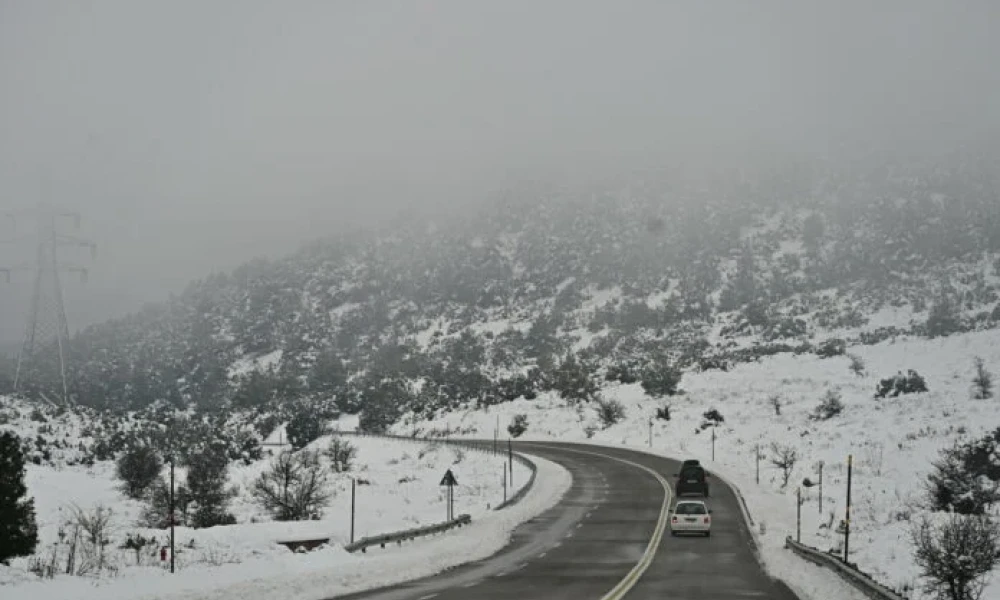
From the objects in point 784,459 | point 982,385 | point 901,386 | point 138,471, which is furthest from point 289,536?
point 901,386

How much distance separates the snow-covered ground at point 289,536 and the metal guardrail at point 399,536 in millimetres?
343

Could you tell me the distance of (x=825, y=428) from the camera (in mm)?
66000

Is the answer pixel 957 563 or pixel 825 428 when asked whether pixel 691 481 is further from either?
pixel 825 428

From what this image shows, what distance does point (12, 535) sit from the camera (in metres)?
25.6

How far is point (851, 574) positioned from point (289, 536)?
16365 mm

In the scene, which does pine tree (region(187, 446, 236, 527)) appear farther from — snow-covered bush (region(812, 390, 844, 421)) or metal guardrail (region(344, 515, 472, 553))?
snow-covered bush (region(812, 390, 844, 421))

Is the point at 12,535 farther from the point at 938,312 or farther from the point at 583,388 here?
the point at 938,312

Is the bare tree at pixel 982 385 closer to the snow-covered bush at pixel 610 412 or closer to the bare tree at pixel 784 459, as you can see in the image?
the bare tree at pixel 784 459

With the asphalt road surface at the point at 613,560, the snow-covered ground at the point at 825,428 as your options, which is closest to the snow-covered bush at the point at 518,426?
Result: the snow-covered ground at the point at 825,428

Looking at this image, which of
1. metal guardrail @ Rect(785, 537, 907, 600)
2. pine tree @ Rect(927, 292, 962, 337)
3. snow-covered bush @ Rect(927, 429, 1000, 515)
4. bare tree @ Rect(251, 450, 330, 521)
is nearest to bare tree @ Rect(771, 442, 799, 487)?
snow-covered bush @ Rect(927, 429, 1000, 515)

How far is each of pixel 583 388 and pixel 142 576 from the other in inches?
3549

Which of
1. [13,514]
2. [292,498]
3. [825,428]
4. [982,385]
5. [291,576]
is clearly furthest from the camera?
[825,428]

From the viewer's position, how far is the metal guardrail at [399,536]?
27.7 m

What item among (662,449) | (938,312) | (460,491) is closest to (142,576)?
(460,491)
